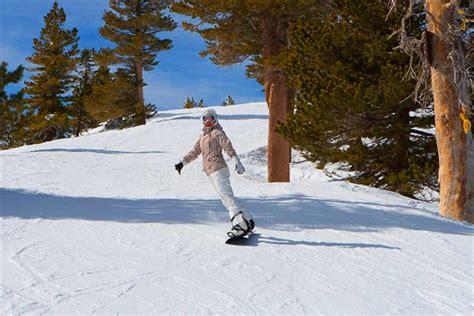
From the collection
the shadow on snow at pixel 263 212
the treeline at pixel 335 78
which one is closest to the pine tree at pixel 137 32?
the treeline at pixel 335 78

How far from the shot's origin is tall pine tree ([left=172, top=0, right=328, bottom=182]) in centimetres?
1216

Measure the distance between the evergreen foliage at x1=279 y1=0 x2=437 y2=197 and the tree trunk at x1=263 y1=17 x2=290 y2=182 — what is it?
149cm

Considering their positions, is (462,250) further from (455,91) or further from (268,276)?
(455,91)

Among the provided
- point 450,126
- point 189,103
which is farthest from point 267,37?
point 189,103

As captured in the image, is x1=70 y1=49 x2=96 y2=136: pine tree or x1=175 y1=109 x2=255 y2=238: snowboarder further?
x1=70 y1=49 x2=96 y2=136: pine tree

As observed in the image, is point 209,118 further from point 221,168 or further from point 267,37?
point 267,37

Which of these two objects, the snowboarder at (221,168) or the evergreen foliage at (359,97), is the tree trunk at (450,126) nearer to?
the evergreen foliage at (359,97)

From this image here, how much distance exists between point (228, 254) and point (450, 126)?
4.91 metres

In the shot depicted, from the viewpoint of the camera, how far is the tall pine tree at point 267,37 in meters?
12.2

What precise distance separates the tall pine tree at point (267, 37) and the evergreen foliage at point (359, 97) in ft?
3.48

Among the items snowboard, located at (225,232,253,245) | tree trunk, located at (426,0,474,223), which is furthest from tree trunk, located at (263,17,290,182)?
snowboard, located at (225,232,253,245)

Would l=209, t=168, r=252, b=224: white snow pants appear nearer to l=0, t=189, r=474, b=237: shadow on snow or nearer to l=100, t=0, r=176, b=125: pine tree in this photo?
l=0, t=189, r=474, b=237: shadow on snow

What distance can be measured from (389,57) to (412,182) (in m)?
2.90

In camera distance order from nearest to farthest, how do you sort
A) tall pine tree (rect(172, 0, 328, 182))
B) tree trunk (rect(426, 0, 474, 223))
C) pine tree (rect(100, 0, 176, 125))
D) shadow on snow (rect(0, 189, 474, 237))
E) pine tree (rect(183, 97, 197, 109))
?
1. shadow on snow (rect(0, 189, 474, 237))
2. tree trunk (rect(426, 0, 474, 223))
3. tall pine tree (rect(172, 0, 328, 182))
4. pine tree (rect(100, 0, 176, 125))
5. pine tree (rect(183, 97, 197, 109))
